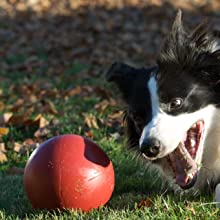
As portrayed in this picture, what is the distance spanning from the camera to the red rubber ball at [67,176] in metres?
3.73

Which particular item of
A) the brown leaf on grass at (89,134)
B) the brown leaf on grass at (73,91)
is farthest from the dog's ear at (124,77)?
the brown leaf on grass at (73,91)

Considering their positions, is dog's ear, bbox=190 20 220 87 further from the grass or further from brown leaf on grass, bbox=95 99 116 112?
brown leaf on grass, bbox=95 99 116 112

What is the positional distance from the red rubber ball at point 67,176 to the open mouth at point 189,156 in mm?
447

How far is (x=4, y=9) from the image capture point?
14648 mm

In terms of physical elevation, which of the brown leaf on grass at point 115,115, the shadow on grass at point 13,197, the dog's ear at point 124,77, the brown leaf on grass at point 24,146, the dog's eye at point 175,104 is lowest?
the brown leaf on grass at point 115,115

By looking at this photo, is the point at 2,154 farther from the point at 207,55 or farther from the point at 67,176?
the point at 207,55

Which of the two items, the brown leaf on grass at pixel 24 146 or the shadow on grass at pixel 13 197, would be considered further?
the brown leaf on grass at pixel 24 146

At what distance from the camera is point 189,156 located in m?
3.83

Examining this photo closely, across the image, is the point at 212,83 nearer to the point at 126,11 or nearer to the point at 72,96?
the point at 72,96

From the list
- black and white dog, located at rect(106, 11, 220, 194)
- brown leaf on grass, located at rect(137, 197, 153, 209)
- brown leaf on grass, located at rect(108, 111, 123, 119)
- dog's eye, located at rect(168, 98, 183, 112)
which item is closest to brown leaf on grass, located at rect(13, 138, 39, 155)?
brown leaf on grass, located at rect(108, 111, 123, 119)

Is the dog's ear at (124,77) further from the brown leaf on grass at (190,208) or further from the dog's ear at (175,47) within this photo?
the brown leaf on grass at (190,208)

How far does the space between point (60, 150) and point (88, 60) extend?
698cm

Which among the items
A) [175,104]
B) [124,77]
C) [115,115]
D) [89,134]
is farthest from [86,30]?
[175,104]

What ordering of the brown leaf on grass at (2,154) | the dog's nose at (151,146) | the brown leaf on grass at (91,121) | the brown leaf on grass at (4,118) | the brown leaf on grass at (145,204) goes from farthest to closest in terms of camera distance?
the brown leaf on grass at (4,118) < the brown leaf on grass at (91,121) < the brown leaf on grass at (2,154) < the brown leaf on grass at (145,204) < the dog's nose at (151,146)
